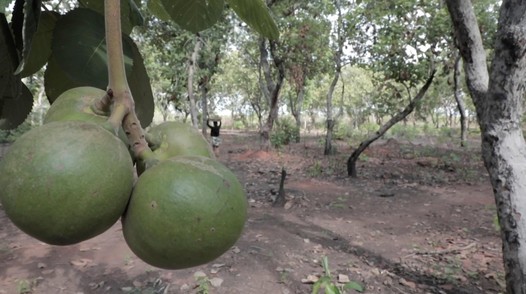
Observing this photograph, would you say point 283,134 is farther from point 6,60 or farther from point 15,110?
point 6,60

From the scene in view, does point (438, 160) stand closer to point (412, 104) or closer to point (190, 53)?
point (412, 104)

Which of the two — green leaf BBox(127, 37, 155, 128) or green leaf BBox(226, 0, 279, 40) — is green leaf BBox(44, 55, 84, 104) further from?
green leaf BBox(226, 0, 279, 40)

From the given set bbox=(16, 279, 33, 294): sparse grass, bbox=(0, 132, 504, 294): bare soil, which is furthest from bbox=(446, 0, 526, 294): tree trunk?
bbox=(16, 279, 33, 294): sparse grass

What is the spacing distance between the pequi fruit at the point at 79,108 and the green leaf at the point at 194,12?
1.91 ft

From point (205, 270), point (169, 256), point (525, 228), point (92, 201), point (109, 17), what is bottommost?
point (205, 270)

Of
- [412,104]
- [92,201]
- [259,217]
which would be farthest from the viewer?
[412,104]

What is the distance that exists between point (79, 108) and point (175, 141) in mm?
207

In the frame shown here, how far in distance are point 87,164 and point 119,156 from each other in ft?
0.18

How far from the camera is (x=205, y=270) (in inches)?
226

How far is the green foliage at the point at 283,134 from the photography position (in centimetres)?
2032

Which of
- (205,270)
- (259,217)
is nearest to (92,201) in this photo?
(205,270)

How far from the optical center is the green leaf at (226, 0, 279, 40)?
4.52 ft

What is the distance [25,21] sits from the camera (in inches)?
32.3

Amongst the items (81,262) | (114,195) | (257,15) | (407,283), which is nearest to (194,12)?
(257,15)
